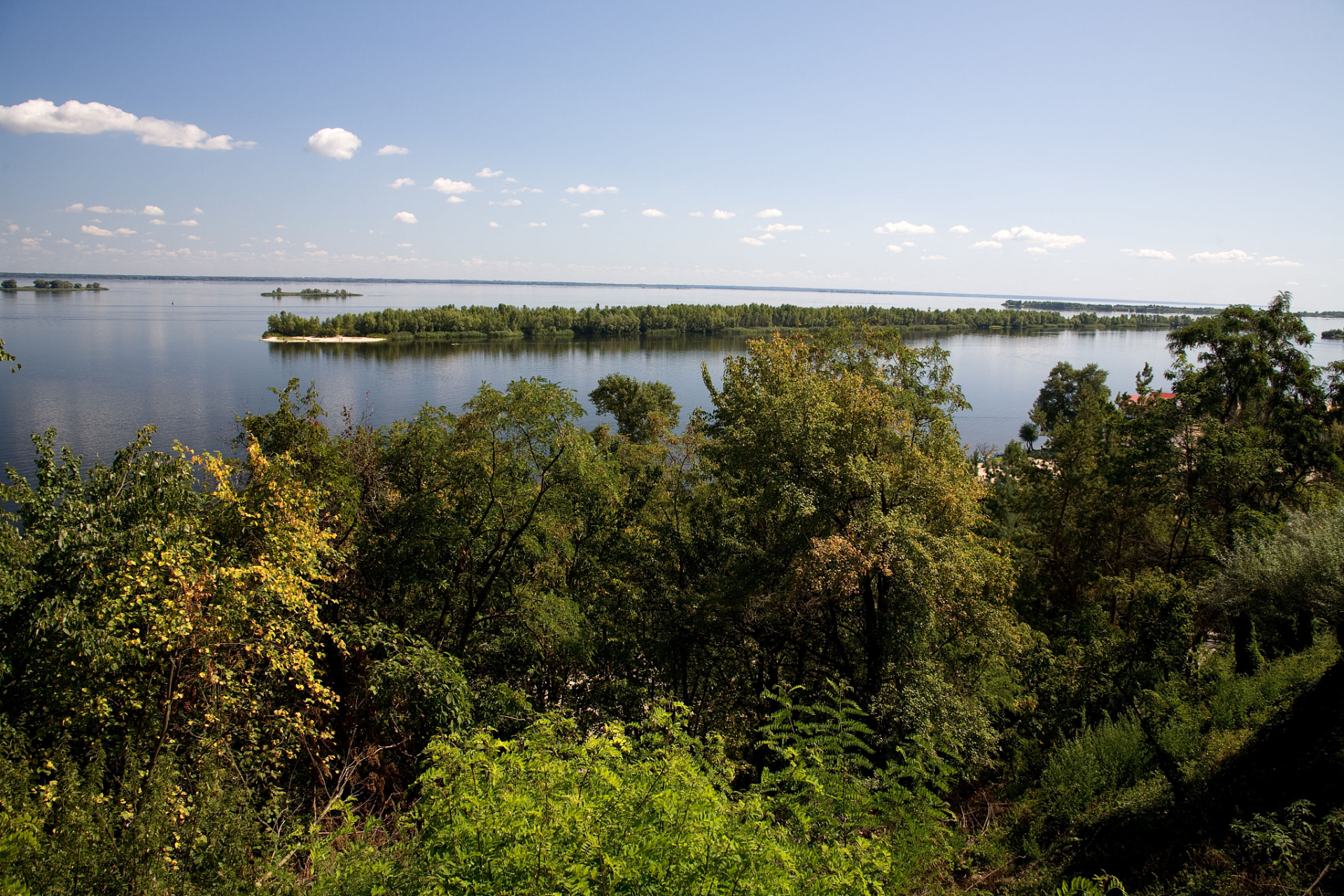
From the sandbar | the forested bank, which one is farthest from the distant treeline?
the forested bank

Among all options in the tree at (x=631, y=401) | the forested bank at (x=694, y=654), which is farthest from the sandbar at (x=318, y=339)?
the forested bank at (x=694, y=654)

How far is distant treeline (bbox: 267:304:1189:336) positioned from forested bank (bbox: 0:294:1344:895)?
80944 mm

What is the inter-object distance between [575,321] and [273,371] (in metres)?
62.4

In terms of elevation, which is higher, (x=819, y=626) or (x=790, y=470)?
(x=790, y=470)

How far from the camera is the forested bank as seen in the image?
464 centimetres

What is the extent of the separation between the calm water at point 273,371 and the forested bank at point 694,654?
4613 mm

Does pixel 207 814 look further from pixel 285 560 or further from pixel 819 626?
pixel 819 626

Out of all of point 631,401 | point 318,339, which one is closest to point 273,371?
point 318,339

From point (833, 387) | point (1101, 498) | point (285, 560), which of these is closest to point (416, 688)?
point (285, 560)

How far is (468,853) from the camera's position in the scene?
152 inches

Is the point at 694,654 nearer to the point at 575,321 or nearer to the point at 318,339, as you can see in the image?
the point at 318,339

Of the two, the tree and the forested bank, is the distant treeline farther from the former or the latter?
the forested bank

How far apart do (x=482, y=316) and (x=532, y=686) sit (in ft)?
376

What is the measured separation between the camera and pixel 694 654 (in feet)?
43.7
